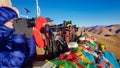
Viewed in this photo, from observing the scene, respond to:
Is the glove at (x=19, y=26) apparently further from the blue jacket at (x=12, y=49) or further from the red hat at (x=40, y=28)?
the red hat at (x=40, y=28)

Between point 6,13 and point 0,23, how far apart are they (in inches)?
9.9

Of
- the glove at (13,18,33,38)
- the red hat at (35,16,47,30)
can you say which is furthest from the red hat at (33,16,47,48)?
the glove at (13,18,33,38)

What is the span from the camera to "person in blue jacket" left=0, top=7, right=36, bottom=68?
5.30m

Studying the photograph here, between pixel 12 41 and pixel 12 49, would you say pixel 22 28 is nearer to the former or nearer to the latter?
pixel 12 41

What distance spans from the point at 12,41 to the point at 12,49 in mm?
165

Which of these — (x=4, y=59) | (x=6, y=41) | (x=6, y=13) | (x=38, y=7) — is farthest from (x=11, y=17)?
(x=38, y=7)

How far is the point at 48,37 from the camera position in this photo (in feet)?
33.3

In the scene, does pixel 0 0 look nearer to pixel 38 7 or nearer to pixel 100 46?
pixel 38 7

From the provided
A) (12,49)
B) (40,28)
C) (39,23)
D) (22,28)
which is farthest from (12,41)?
(40,28)

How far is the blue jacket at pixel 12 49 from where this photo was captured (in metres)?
5.30

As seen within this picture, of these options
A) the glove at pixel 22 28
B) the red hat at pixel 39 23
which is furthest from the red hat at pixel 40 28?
the glove at pixel 22 28

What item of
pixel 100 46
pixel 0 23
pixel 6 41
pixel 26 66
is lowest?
pixel 100 46

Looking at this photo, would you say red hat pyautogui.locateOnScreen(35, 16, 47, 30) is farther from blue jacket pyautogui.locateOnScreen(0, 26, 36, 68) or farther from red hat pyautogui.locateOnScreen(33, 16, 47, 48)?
blue jacket pyautogui.locateOnScreen(0, 26, 36, 68)

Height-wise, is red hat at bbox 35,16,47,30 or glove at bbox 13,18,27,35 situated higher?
A: glove at bbox 13,18,27,35
